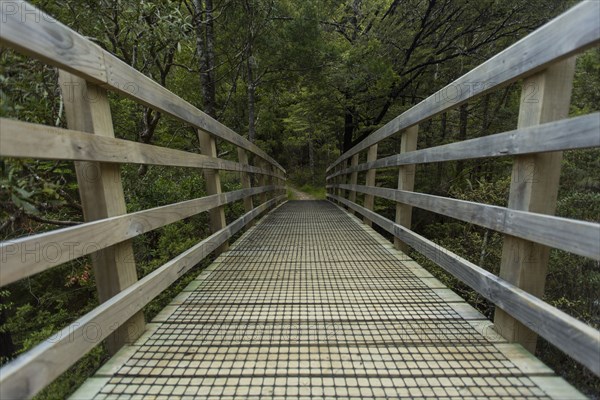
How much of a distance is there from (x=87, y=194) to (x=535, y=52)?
6.30ft

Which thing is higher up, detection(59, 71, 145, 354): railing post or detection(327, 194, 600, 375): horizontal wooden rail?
detection(59, 71, 145, 354): railing post

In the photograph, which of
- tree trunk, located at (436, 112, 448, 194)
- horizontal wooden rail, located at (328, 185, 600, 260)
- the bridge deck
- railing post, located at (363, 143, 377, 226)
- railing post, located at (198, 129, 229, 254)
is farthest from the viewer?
tree trunk, located at (436, 112, 448, 194)

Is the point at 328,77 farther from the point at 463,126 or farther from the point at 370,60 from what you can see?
the point at 463,126

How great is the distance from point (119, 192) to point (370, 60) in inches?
255

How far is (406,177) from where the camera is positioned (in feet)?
9.15

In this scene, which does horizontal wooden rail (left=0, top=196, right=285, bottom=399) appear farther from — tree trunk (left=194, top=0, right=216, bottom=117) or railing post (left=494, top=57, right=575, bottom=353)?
tree trunk (left=194, top=0, right=216, bottom=117)

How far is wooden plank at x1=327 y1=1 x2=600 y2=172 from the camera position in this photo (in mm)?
988

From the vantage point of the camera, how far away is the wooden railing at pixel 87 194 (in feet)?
2.88

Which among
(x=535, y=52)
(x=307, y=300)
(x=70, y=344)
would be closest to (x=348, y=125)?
(x=307, y=300)

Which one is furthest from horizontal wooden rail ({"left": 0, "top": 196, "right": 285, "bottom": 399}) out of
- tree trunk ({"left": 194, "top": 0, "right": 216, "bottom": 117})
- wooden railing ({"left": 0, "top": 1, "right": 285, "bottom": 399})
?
tree trunk ({"left": 194, "top": 0, "right": 216, "bottom": 117})

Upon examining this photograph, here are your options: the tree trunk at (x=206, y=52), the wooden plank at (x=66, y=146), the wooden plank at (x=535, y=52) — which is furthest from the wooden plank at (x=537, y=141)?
the tree trunk at (x=206, y=52)

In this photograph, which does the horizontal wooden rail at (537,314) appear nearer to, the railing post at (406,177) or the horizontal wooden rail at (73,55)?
the railing post at (406,177)

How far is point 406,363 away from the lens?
52.3 inches

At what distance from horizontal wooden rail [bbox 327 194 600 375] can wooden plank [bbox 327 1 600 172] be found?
2.96ft
